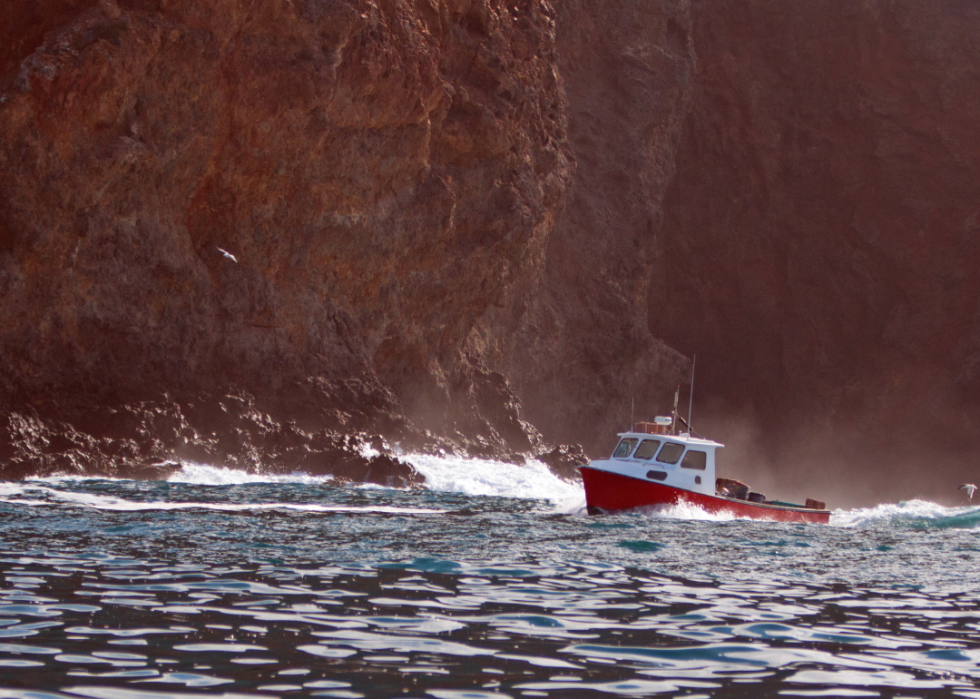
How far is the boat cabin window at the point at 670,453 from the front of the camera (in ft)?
83.6

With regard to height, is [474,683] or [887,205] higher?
[887,205]

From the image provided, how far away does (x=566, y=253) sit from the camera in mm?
59812

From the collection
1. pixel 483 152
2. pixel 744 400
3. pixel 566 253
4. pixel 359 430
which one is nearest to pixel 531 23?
pixel 483 152

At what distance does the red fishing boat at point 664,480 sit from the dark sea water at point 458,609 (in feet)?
→ 13.7

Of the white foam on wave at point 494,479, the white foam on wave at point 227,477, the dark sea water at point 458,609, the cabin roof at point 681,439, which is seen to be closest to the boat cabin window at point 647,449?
the cabin roof at point 681,439

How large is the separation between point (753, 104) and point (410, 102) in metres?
36.7

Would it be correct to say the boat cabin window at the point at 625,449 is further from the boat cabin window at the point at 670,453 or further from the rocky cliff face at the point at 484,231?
the rocky cliff face at the point at 484,231

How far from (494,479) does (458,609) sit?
2747cm

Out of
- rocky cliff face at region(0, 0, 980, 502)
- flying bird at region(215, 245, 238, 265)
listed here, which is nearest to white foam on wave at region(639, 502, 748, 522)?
rocky cliff face at region(0, 0, 980, 502)

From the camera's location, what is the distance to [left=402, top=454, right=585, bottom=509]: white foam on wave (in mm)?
32906

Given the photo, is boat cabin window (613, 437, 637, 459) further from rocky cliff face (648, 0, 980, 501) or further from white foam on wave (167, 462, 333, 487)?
rocky cliff face (648, 0, 980, 501)

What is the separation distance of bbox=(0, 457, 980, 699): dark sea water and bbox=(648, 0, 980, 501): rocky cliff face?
168 feet

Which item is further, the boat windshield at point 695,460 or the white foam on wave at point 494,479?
the white foam on wave at point 494,479

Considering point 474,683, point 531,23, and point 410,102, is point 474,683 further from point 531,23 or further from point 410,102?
point 531,23
